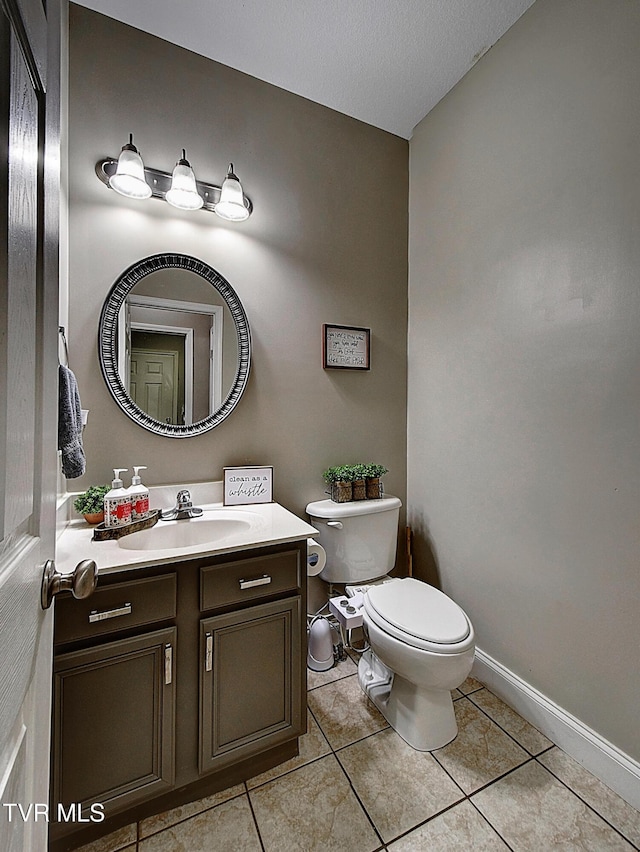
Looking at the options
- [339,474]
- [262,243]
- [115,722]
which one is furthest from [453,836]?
[262,243]

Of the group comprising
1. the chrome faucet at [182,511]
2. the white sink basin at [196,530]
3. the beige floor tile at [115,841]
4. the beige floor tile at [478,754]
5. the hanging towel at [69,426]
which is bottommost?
the beige floor tile at [115,841]

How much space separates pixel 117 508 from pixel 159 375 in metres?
0.58

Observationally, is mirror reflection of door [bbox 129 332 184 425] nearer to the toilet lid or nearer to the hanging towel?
the hanging towel

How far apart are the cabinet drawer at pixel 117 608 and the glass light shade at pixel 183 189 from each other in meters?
1.43

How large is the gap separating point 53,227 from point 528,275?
160 cm

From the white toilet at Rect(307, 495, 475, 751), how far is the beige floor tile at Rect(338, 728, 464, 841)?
0.21ft

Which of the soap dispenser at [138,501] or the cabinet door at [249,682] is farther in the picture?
the soap dispenser at [138,501]

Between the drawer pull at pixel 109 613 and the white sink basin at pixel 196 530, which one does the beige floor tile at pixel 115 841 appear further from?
the white sink basin at pixel 196 530

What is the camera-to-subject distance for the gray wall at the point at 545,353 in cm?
130

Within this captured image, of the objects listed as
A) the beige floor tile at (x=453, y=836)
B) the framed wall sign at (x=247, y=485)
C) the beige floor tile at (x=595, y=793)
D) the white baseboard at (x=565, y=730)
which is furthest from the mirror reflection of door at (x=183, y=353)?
the beige floor tile at (x=595, y=793)

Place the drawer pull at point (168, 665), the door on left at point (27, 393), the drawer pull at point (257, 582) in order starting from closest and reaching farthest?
the door on left at point (27, 393), the drawer pull at point (168, 665), the drawer pull at point (257, 582)

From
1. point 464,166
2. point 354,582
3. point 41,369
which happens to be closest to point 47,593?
point 41,369

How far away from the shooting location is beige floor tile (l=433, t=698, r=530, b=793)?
4.45 ft

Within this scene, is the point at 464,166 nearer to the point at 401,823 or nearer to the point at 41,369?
the point at 41,369
